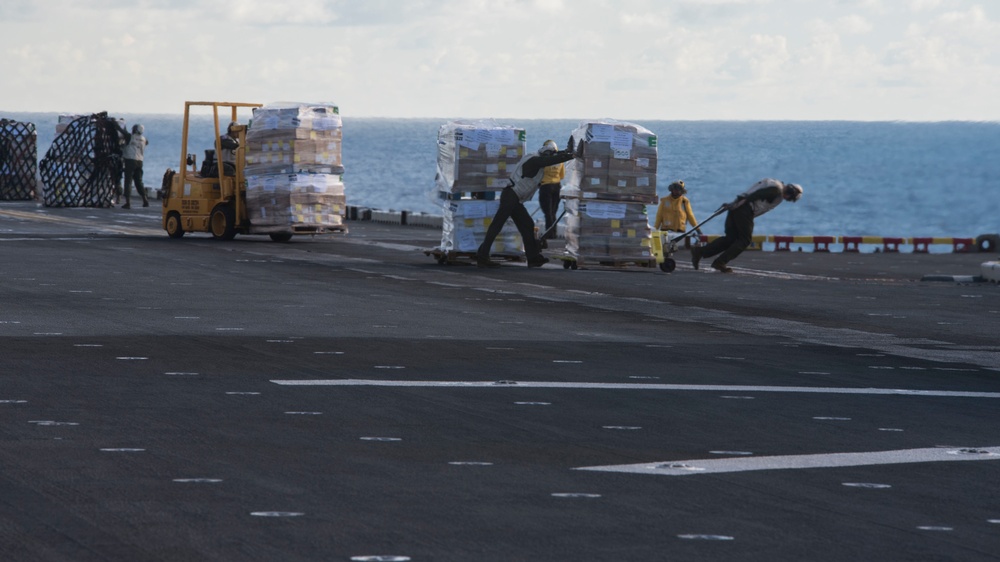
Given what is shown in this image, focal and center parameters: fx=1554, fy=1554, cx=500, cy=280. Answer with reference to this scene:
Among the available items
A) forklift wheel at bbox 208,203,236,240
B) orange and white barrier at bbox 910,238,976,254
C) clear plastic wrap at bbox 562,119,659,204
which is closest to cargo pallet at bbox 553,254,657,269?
clear plastic wrap at bbox 562,119,659,204

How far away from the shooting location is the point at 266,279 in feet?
71.6

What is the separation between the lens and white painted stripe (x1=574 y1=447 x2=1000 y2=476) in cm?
818

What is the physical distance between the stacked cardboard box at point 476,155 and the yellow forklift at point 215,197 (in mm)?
5717

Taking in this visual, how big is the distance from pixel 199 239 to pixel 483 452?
78.7ft

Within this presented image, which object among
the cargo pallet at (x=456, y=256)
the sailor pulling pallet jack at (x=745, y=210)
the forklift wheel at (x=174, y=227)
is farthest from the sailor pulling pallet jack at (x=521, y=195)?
the forklift wheel at (x=174, y=227)

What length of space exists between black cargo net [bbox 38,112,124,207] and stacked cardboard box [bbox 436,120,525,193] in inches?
774

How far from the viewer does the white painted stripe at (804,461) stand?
8180 millimetres

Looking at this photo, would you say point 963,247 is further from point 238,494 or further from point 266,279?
point 238,494

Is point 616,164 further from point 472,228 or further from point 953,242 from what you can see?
point 953,242

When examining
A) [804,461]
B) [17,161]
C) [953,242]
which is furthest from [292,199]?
[804,461]

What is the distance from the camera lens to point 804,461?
8.57 m

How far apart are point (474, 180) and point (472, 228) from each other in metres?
0.81

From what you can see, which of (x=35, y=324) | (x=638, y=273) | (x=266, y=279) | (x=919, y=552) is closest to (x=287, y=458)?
(x=919, y=552)

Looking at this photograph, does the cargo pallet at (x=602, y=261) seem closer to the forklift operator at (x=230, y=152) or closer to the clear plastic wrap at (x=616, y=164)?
the clear plastic wrap at (x=616, y=164)
